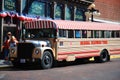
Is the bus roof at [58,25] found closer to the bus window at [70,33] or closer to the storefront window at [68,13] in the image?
the bus window at [70,33]

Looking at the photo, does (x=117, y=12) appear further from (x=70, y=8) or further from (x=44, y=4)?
(x=44, y=4)

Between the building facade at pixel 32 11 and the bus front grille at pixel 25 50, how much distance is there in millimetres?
6956

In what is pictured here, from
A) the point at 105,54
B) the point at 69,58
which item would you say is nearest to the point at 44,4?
the point at 105,54

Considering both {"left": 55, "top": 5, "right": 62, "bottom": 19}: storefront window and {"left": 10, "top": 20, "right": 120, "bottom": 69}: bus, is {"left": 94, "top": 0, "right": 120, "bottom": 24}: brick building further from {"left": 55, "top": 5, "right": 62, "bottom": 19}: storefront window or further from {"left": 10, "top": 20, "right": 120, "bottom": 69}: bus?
{"left": 10, "top": 20, "right": 120, "bottom": 69}: bus

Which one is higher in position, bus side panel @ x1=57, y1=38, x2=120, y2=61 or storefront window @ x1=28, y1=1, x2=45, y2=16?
storefront window @ x1=28, y1=1, x2=45, y2=16

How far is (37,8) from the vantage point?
30875 millimetres

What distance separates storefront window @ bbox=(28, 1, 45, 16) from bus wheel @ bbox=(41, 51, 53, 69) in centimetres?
1084

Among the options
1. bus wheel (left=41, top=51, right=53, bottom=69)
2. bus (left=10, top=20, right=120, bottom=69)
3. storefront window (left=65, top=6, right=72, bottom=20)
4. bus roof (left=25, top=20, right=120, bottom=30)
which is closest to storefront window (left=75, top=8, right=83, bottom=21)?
storefront window (left=65, top=6, right=72, bottom=20)

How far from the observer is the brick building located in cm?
4453

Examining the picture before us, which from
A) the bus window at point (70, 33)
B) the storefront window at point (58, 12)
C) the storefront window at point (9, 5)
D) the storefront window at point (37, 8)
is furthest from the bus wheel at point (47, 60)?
the storefront window at point (58, 12)

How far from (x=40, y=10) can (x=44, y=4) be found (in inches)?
32.3

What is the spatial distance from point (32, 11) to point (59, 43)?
10.4 meters

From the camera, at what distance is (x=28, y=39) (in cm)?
2066

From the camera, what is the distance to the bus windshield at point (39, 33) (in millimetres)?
20125
